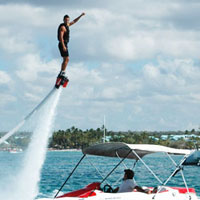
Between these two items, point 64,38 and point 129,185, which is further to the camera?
point 129,185

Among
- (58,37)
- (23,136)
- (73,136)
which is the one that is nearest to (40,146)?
(23,136)

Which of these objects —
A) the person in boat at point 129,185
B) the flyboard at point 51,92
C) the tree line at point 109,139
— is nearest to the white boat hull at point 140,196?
the person in boat at point 129,185

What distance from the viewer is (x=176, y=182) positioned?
39.7 m

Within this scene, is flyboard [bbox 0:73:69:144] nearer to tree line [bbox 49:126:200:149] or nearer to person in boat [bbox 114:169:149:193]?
person in boat [bbox 114:169:149:193]

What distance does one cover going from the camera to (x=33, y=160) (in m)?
Answer: 20.1

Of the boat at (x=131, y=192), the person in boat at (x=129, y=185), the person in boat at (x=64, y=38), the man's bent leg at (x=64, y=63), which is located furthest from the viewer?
the person in boat at (x=129, y=185)

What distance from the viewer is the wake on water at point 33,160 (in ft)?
60.6

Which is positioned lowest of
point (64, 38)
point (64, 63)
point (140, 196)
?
point (140, 196)

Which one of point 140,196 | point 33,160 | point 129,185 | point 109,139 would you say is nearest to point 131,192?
point 140,196

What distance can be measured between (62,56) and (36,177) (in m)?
6.83

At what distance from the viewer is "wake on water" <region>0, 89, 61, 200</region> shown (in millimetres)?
18484

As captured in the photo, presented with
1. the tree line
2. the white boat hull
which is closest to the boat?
the white boat hull

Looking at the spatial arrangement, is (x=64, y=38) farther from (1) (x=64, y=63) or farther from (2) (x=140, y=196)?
(2) (x=140, y=196)

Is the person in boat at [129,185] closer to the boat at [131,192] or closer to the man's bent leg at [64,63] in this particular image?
the boat at [131,192]
